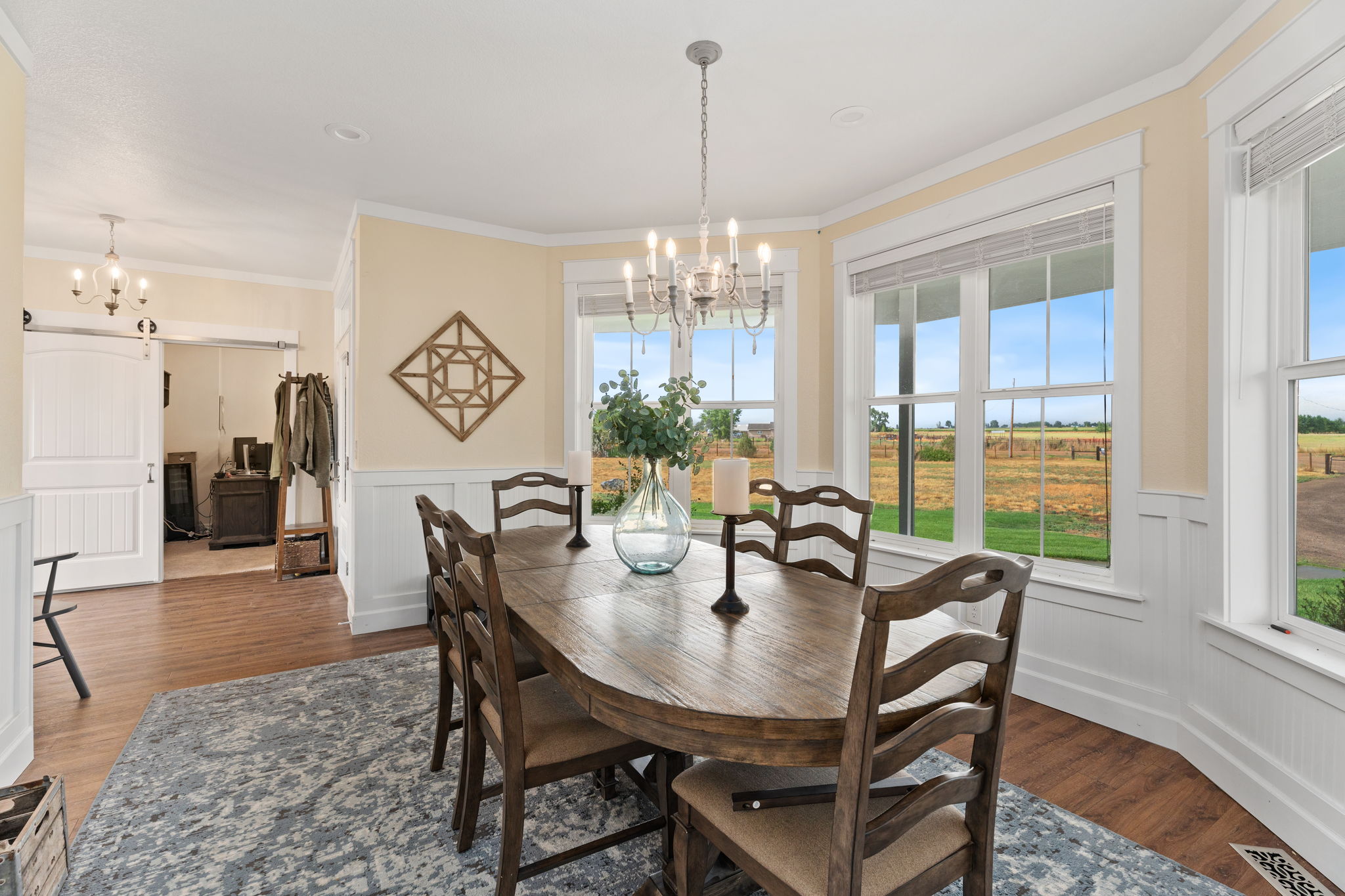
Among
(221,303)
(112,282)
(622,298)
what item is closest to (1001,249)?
(622,298)

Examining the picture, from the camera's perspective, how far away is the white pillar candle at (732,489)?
5.25 ft

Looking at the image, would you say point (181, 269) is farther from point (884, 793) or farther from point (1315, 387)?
point (1315, 387)

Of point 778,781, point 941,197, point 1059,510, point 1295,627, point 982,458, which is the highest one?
point 941,197

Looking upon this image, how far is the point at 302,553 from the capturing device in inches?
207

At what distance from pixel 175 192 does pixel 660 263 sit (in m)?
2.88

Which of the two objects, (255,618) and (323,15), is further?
(255,618)

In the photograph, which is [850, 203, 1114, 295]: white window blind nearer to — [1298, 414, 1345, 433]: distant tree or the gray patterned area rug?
[1298, 414, 1345, 433]: distant tree

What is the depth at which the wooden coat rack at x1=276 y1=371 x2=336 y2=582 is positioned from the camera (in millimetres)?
5051

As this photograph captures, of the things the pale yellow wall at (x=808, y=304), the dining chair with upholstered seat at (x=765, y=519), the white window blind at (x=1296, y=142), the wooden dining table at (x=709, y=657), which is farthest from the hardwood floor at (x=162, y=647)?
the white window blind at (x=1296, y=142)

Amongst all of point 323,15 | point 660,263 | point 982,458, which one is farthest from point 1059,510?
point 323,15

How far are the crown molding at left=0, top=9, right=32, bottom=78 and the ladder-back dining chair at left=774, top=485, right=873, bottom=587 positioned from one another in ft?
10.2

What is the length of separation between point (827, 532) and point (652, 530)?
64 centimetres

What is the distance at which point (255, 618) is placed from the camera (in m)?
3.97

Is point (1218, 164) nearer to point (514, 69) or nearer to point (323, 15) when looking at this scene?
point (514, 69)
